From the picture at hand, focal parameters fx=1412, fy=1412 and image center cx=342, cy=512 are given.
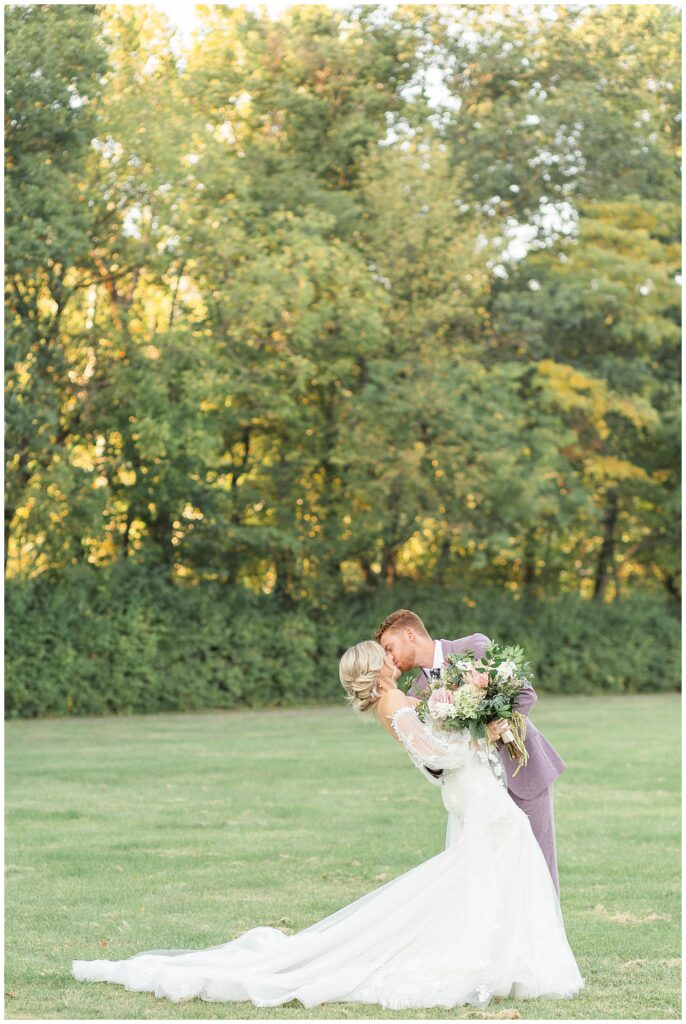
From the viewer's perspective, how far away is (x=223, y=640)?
1030 inches

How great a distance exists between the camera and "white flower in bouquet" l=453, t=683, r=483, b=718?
688 cm

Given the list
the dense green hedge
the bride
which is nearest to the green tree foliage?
the dense green hedge

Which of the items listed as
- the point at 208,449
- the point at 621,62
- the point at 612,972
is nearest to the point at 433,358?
the point at 208,449

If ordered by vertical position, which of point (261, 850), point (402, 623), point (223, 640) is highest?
point (402, 623)

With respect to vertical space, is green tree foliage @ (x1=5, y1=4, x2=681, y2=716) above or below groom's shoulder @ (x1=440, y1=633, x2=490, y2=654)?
above

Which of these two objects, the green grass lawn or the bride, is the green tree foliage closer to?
the green grass lawn

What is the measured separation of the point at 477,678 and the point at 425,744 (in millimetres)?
439

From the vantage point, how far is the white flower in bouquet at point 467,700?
6875 mm

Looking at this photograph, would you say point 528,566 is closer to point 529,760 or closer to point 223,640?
point 223,640

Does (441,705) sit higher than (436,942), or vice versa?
(441,705)

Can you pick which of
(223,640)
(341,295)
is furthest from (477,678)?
(223,640)

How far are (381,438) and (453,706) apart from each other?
64.6 feet

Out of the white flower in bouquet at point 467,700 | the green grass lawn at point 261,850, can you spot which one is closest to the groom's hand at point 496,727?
the white flower in bouquet at point 467,700

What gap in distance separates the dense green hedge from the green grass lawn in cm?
299
